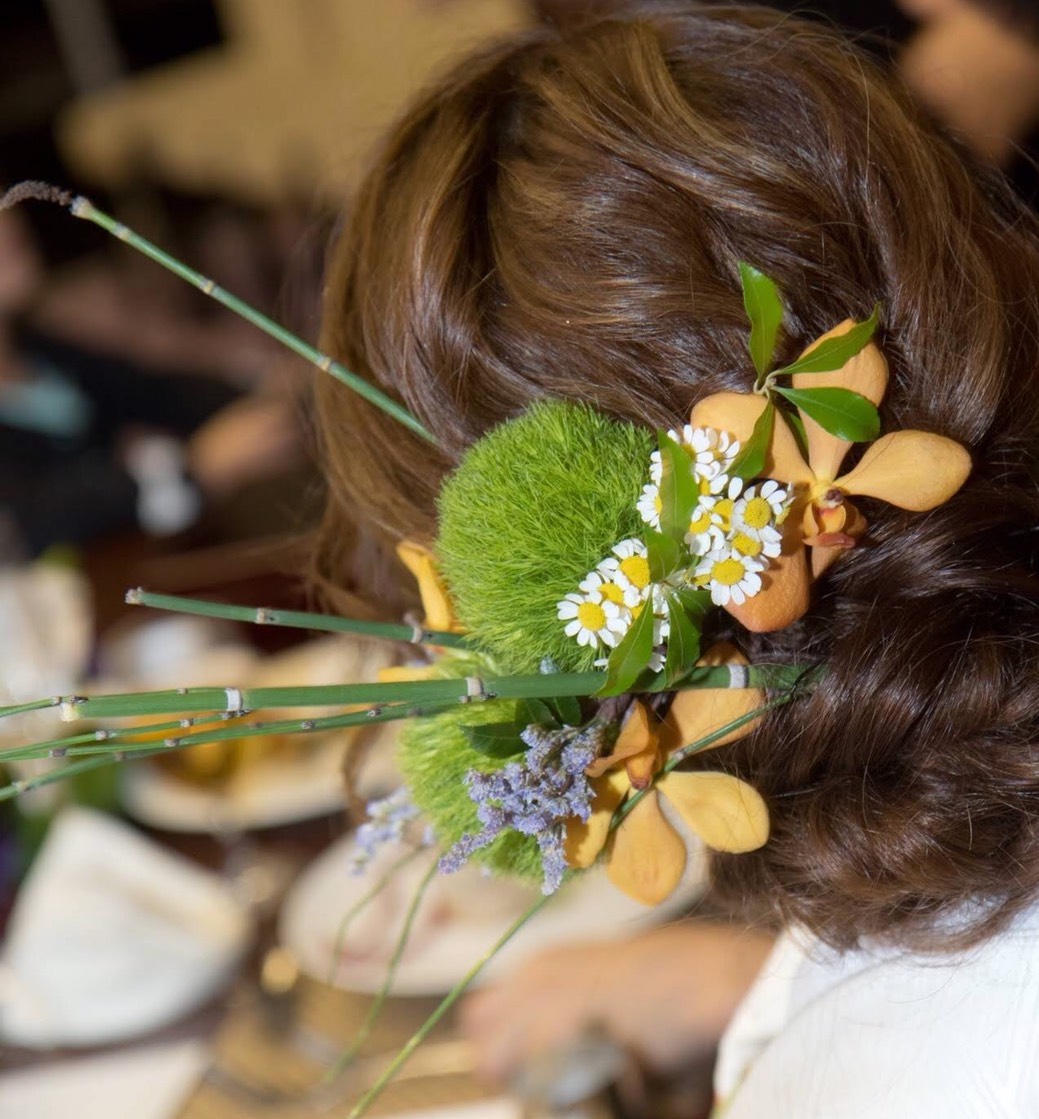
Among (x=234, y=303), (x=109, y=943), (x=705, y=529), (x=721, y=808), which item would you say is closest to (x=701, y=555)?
(x=705, y=529)

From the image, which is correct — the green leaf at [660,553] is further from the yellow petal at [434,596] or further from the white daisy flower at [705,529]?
the yellow petal at [434,596]

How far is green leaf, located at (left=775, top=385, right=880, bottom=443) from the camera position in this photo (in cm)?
43

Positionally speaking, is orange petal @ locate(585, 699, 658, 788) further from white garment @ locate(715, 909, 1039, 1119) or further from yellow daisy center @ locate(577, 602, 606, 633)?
white garment @ locate(715, 909, 1039, 1119)

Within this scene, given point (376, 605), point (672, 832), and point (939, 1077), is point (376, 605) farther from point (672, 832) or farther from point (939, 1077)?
point (939, 1077)

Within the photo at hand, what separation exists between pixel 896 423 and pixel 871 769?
0.48 feet

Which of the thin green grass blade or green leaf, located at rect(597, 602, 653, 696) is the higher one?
green leaf, located at rect(597, 602, 653, 696)

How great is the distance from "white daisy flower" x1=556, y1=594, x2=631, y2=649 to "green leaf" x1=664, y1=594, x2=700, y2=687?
17mm

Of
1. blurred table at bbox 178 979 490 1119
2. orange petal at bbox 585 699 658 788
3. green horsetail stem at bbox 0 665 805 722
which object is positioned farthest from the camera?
blurred table at bbox 178 979 490 1119

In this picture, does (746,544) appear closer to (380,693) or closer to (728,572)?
(728,572)

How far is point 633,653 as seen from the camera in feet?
1.35

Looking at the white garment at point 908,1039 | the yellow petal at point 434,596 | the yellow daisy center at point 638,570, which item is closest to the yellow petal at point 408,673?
the yellow petal at point 434,596

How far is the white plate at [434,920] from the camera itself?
0.85 meters

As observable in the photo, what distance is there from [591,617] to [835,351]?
0.44 feet

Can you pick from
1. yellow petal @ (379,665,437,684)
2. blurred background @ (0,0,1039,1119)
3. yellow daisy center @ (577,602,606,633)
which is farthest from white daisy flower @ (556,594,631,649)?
blurred background @ (0,0,1039,1119)
